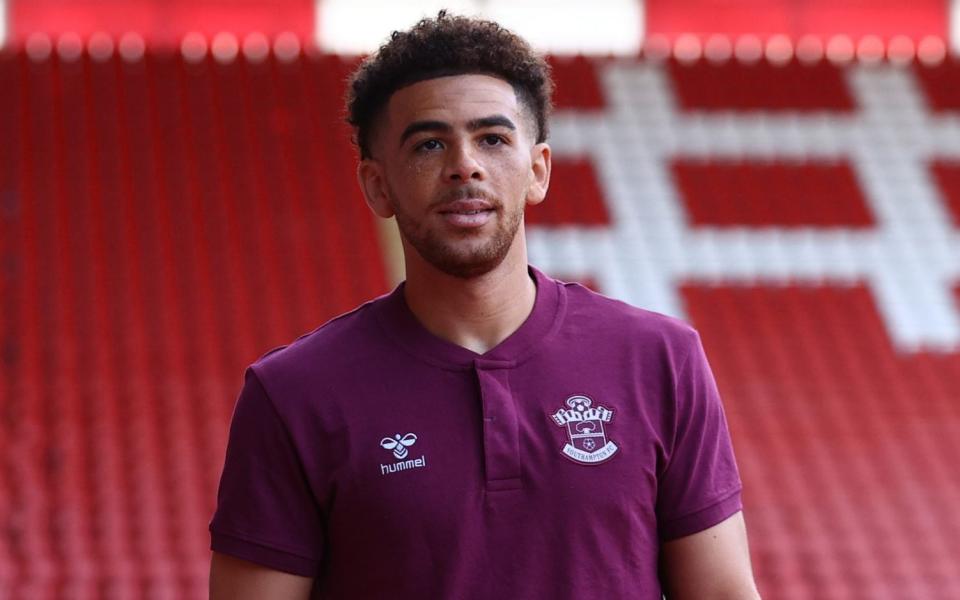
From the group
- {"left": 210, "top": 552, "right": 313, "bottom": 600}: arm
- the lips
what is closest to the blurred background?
{"left": 210, "top": 552, "right": 313, "bottom": 600}: arm

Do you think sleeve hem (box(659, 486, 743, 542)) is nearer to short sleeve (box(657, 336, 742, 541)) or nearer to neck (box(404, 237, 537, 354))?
short sleeve (box(657, 336, 742, 541))

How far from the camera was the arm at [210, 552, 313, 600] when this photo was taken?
1.24 meters

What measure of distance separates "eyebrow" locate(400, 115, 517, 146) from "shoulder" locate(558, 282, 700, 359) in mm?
158

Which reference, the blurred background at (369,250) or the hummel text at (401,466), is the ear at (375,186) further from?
the blurred background at (369,250)

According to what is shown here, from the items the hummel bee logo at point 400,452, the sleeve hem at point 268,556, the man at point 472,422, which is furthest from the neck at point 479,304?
the sleeve hem at point 268,556

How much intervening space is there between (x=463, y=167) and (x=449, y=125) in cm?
4

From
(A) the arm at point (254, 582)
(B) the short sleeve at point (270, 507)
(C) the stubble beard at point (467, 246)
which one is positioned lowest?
(A) the arm at point (254, 582)

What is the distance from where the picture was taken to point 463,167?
125cm

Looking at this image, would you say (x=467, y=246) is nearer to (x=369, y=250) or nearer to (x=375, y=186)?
(x=375, y=186)

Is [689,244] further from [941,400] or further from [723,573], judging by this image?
[723,573]

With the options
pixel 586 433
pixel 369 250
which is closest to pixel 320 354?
pixel 586 433

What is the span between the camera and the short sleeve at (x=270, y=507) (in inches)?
48.7

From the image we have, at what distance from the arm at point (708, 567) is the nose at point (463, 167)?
13.0 inches

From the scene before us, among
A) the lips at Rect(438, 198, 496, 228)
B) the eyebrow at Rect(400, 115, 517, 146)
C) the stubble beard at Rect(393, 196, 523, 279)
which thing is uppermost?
the eyebrow at Rect(400, 115, 517, 146)
